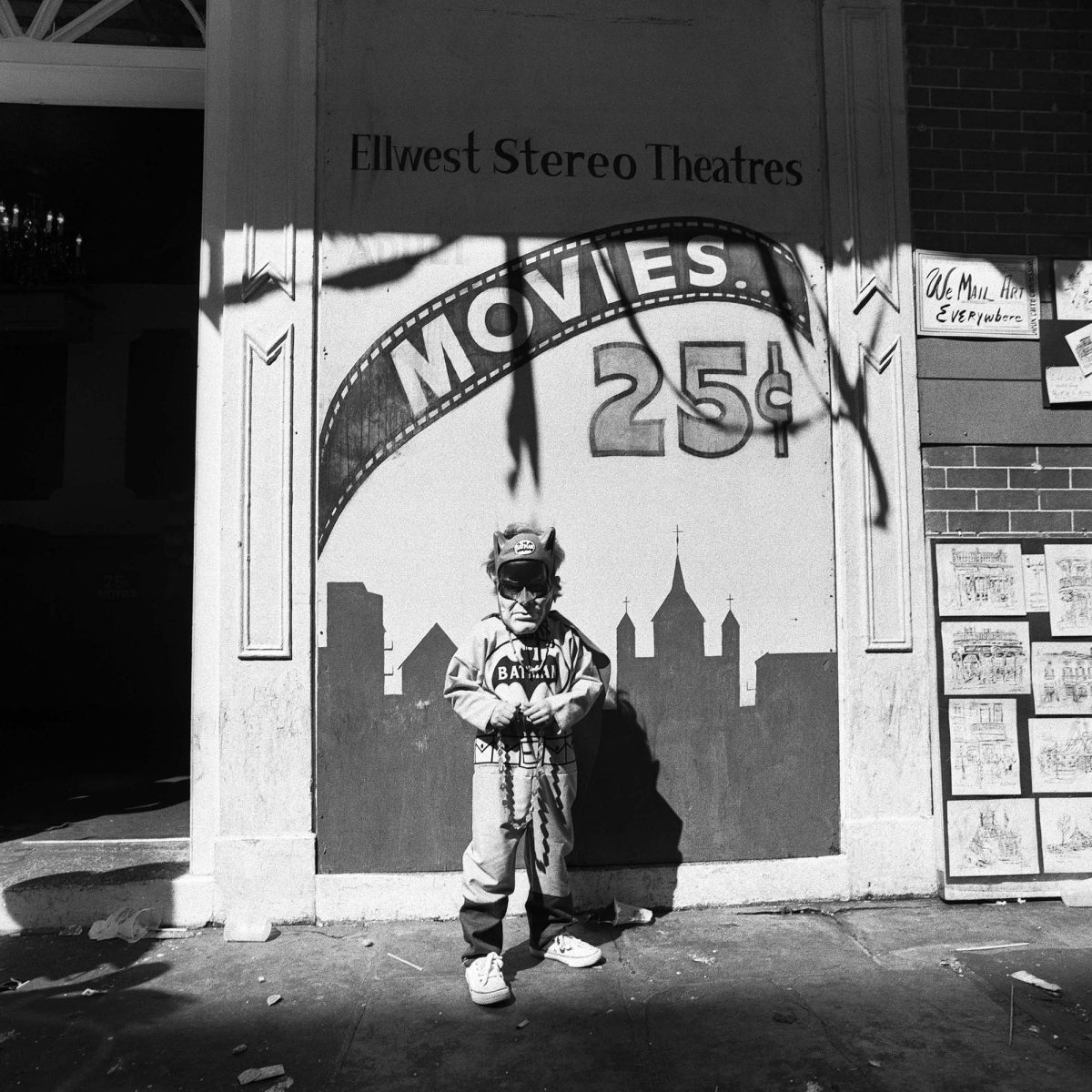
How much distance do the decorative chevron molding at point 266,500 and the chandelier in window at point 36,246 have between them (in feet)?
20.3

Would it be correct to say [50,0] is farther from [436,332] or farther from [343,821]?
[343,821]

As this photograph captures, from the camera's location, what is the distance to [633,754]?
14.5ft

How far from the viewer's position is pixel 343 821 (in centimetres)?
429

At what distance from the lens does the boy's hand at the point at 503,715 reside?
138 inches

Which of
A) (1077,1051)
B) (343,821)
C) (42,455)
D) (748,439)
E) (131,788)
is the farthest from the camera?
(42,455)

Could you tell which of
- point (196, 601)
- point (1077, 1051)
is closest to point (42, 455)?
point (196, 601)

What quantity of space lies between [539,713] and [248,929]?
1740 mm

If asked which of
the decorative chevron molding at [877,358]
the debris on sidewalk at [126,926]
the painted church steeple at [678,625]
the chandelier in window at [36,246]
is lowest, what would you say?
the debris on sidewalk at [126,926]

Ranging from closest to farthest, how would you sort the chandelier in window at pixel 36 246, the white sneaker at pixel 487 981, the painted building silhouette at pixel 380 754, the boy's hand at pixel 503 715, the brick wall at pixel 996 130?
the white sneaker at pixel 487 981, the boy's hand at pixel 503 715, the painted building silhouette at pixel 380 754, the brick wall at pixel 996 130, the chandelier in window at pixel 36 246

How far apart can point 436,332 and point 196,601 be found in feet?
5.60

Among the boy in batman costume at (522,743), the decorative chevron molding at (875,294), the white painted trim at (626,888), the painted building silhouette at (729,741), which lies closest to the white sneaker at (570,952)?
the boy in batman costume at (522,743)

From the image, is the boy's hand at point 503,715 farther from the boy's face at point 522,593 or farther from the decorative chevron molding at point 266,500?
the decorative chevron molding at point 266,500

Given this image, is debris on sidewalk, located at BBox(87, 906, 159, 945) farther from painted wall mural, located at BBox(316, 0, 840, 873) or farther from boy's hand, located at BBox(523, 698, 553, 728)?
boy's hand, located at BBox(523, 698, 553, 728)

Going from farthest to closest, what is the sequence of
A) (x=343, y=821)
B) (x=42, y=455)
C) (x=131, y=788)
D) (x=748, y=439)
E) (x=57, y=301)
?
(x=42, y=455) → (x=57, y=301) → (x=131, y=788) → (x=748, y=439) → (x=343, y=821)
